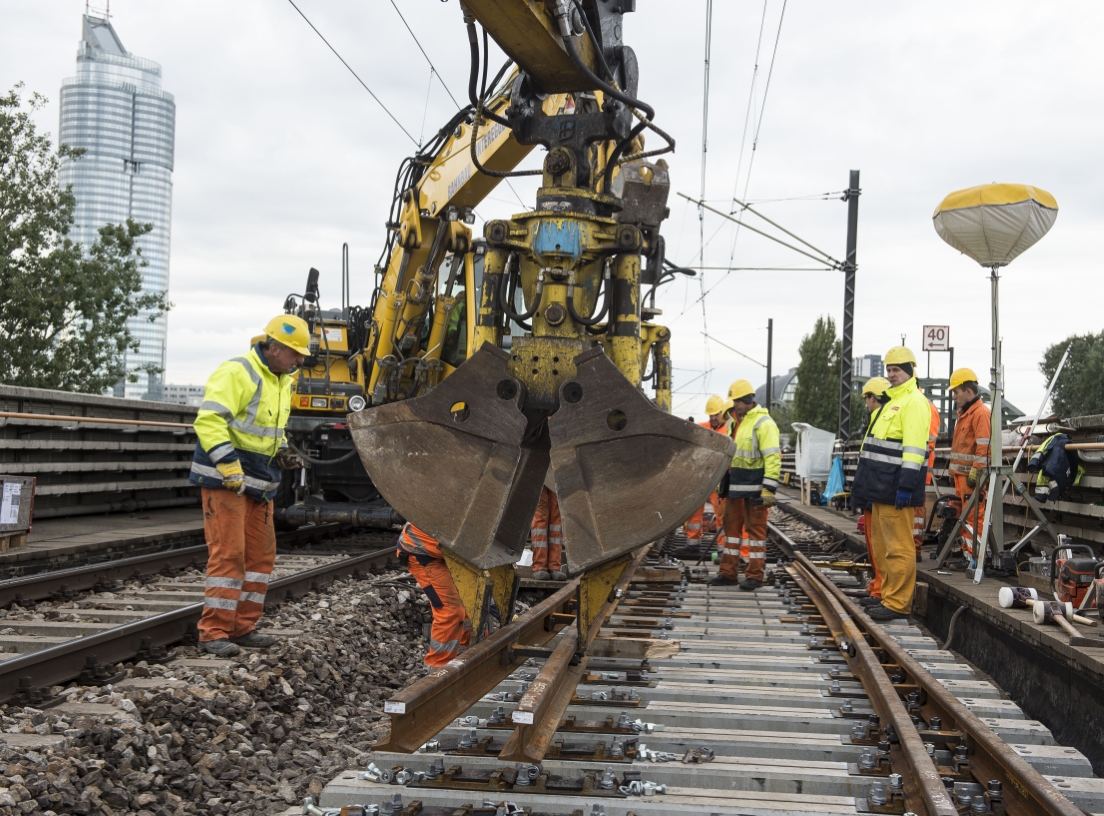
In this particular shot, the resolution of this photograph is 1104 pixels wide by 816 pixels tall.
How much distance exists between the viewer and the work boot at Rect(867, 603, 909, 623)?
24.2 feet

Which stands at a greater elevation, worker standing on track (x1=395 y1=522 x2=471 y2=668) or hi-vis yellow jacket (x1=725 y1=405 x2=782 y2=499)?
hi-vis yellow jacket (x1=725 y1=405 x2=782 y2=499)

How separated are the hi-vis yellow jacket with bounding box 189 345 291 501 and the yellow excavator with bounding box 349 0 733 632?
1322 millimetres

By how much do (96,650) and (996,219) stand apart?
7020 millimetres

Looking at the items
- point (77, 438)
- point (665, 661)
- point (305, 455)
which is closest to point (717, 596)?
point (665, 661)

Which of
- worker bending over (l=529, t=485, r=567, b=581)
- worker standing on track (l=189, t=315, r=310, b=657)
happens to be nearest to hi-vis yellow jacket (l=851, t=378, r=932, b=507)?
worker bending over (l=529, t=485, r=567, b=581)

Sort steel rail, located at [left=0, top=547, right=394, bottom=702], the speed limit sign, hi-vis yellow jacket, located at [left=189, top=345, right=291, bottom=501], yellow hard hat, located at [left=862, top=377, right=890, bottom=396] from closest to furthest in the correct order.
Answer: steel rail, located at [left=0, top=547, right=394, bottom=702]
hi-vis yellow jacket, located at [left=189, top=345, right=291, bottom=501]
yellow hard hat, located at [left=862, top=377, right=890, bottom=396]
the speed limit sign

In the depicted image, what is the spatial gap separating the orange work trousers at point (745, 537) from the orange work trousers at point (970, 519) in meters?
1.71

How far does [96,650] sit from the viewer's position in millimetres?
5160

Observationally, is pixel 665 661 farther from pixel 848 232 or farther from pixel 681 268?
pixel 848 232

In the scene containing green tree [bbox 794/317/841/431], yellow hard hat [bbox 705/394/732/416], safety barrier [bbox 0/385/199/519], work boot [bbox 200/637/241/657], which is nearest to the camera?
work boot [bbox 200/637/241/657]

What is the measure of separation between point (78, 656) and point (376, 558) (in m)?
4.47

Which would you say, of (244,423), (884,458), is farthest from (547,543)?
(244,423)

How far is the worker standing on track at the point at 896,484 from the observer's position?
23.8 ft

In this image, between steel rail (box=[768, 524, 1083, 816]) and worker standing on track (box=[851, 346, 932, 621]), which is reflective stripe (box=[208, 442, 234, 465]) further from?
worker standing on track (box=[851, 346, 932, 621])
